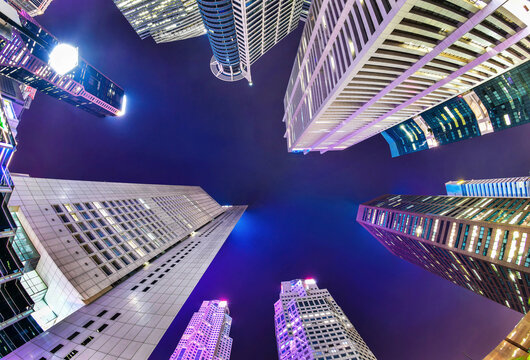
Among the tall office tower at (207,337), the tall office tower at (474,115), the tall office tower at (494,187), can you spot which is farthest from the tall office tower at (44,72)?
the tall office tower at (494,187)

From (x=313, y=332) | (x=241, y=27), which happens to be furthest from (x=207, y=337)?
(x=241, y=27)

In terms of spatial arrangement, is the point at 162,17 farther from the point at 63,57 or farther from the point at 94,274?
the point at 94,274

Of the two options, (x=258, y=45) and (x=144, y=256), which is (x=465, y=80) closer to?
(x=258, y=45)

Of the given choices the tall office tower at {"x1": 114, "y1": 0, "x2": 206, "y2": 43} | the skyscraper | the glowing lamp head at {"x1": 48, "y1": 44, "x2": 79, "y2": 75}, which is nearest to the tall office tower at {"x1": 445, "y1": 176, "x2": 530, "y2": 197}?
the tall office tower at {"x1": 114, "y1": 0, "x2": 206, "y2": 43}

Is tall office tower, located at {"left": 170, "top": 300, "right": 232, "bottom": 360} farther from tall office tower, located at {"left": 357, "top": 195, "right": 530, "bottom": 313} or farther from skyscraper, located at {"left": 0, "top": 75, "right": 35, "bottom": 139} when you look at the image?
tall office tower, located at {"left": 357, "top": 195, "right": 530, "bottom": 313}

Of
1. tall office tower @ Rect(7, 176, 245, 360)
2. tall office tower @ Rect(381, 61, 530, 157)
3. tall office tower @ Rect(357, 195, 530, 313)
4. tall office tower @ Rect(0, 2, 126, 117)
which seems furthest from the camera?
tall office tower @ Rect(381, 61, 530, 157)

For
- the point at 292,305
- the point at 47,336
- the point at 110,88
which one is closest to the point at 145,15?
the point at 110,88
